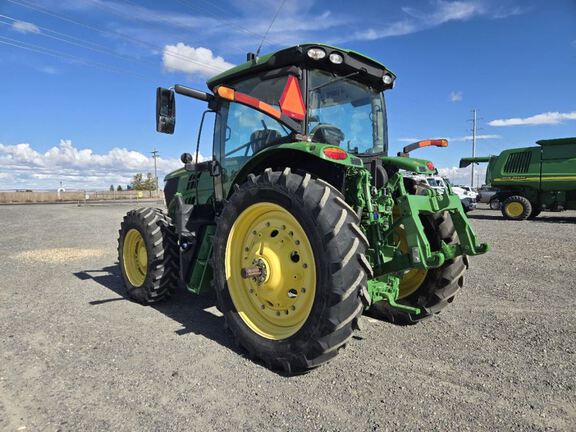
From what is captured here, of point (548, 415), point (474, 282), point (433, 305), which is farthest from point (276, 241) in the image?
point (474, 282)

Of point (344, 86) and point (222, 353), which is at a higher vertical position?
point (344, 86)

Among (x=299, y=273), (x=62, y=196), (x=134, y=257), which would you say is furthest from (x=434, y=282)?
(x=62, y=196)

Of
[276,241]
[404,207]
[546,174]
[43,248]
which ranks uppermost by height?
[546,174]

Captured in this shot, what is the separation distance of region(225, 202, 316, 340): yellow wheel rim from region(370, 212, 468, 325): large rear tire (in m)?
1.31

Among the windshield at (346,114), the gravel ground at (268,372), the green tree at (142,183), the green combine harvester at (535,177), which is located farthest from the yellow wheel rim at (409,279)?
the green tree at (142,183)

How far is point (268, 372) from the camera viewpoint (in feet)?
9.85

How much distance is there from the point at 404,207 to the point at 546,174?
15.2m

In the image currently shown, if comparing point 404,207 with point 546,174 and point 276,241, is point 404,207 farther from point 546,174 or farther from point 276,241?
point 546,174

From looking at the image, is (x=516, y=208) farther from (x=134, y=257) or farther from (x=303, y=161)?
(x=134, y=257)

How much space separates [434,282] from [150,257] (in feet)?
10.3

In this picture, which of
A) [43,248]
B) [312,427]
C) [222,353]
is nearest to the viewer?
[312,427]

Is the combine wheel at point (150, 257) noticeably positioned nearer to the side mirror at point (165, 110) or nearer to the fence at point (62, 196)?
the side mirror at point (165, 110)

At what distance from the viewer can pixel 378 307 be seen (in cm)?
416

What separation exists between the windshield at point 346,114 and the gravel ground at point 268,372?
1915mm
